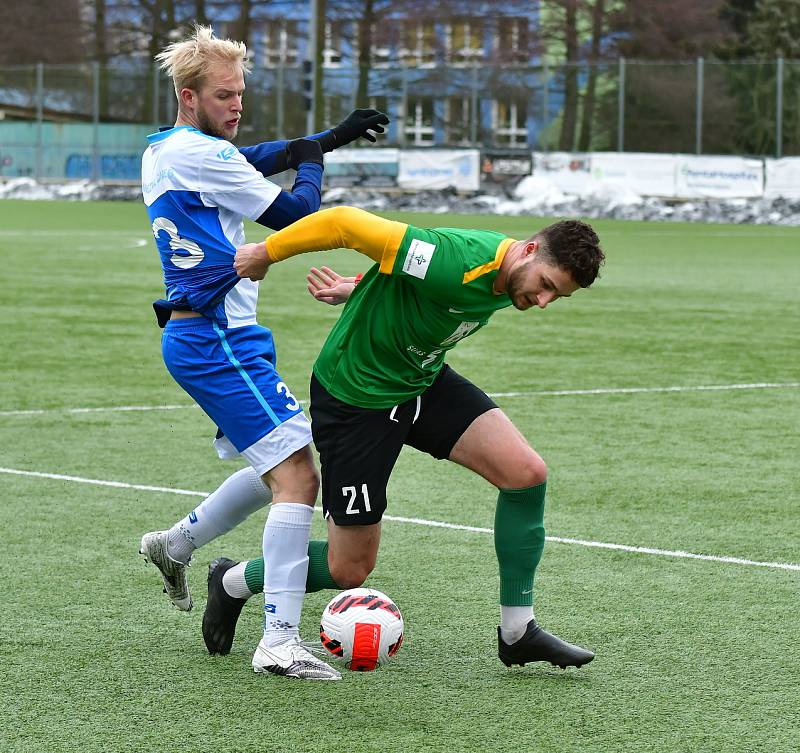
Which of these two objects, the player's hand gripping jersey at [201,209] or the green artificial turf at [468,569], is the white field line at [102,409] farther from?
the player's hand gripping jersey at [201,209]

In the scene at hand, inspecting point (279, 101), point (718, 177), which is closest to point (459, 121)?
point (279, 101)

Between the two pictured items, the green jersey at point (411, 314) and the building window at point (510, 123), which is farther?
the building window at point (510, 123)

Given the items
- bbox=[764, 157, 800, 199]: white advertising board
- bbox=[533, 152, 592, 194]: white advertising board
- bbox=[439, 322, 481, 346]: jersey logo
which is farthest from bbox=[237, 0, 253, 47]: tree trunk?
bbox=[439, 322, 481, 346]: jersey logo

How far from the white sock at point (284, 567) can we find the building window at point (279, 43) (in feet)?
157

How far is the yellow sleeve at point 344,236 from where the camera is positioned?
174 inches

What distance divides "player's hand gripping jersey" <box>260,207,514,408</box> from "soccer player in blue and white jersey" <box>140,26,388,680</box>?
0.25 m

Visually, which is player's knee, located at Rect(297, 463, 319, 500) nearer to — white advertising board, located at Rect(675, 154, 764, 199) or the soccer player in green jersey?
the soccer player in green jersey

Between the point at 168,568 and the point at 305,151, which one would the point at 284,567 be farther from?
the point at 305,151

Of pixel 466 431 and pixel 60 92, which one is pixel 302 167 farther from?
pixel 60 92

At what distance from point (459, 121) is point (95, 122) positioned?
11.6 meters

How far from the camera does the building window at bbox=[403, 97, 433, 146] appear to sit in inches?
1469

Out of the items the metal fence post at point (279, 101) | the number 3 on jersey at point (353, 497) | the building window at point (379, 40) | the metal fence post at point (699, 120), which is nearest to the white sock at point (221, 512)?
the number 3 on jersey at point (353, 497)

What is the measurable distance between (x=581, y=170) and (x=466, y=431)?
102 ft

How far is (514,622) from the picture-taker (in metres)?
4.78
